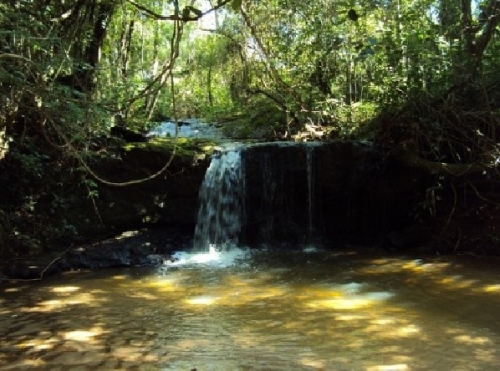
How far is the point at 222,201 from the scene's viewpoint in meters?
9.70

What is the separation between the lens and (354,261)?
798cm

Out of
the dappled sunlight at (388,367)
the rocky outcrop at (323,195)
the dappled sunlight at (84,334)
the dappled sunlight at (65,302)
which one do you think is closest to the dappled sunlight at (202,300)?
the dappled sunlight at (65,302)

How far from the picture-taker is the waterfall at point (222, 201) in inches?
376

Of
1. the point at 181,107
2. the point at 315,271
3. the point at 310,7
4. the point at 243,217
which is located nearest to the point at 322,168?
the point at 243,217

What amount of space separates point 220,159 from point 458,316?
18.7 feet

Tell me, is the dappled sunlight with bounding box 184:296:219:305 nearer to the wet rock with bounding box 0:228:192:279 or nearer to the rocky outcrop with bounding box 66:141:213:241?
the wet rock with bounding box 0:228:192:279

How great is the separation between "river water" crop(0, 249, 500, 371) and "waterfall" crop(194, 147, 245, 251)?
1.67 metres

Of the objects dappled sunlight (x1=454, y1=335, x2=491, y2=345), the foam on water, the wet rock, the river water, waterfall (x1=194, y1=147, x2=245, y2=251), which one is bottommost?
dappled sunlight (x1=454, y1=335, x2=491, y2=345)

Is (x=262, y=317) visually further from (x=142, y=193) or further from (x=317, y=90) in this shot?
(x=317, y=90)

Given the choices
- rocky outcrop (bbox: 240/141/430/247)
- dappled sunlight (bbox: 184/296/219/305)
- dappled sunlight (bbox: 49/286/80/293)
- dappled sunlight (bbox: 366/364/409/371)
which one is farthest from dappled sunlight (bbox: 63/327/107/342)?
rocky outcrop (bbox: 240/141/430/247)

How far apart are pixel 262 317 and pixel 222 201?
185 inches

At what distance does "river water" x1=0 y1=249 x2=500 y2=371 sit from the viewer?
4026mm

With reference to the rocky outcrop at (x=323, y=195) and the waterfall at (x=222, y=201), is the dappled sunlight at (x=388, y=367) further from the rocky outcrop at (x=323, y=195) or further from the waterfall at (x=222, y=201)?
the waterfall at (x=222, y=201)

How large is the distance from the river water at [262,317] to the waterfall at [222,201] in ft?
5.49
